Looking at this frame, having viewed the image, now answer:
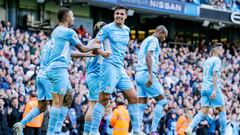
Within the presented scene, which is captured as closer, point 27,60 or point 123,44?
point 123,44

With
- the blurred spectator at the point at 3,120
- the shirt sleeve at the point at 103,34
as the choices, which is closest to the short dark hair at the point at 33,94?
the blurred spectator at the point at 3,120

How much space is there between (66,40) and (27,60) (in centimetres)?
876

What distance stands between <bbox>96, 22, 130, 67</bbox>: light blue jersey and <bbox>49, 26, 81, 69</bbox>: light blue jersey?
0.50m

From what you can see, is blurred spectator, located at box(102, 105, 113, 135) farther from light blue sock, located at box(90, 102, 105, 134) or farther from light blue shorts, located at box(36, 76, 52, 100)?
light blue sock, located at box(90, 102, 105, 134)

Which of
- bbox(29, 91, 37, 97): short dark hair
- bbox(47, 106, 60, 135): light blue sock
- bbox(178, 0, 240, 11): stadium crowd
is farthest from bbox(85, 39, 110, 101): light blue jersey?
bbox(178, 0, 240, 11): stadium crowd

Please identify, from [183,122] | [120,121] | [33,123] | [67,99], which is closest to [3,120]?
[33,123]

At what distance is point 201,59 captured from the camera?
30125 mm

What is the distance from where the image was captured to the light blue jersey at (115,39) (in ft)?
36.5

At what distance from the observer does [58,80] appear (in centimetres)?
1091

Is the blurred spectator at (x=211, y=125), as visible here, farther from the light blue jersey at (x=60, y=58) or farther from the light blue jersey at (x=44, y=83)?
the light blue jersey at (x=60, y=58)

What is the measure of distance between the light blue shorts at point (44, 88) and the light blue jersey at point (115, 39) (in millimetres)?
1215

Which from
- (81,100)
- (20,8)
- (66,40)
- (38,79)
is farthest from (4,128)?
(20,8)

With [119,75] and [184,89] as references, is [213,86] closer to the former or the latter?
[119,75]

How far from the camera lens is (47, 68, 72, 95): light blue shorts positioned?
10906 millimetres
